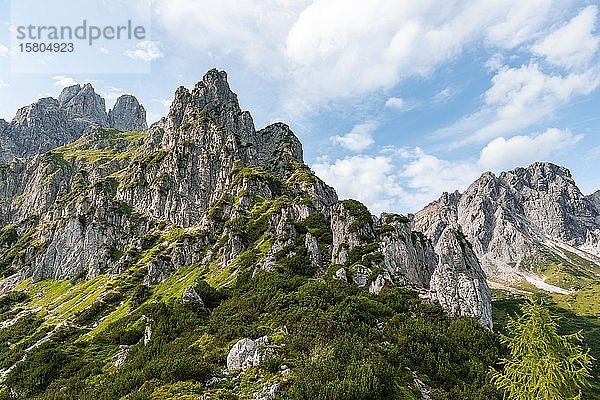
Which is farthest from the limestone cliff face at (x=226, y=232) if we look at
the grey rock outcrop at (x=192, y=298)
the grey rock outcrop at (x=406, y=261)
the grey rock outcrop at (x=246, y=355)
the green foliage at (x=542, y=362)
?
the green foliage at (x=542, y=362)

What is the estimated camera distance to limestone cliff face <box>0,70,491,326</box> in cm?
6769

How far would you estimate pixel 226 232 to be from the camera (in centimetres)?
12481

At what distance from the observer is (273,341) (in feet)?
126

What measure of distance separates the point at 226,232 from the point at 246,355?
9318 centimetres

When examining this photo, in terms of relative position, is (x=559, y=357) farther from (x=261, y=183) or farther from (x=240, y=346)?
(x=261, y=183)

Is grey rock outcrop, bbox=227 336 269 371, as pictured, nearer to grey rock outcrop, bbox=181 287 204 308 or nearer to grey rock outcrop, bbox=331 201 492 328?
grey rock outcrop, bbox=331 201 492 328

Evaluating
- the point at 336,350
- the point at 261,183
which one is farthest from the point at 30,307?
the point at 336,350

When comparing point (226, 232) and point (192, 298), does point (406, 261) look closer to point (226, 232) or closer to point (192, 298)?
point (192, 298)

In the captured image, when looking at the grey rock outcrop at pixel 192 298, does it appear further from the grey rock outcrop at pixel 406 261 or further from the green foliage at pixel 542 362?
the green foliage at pixel 542 362

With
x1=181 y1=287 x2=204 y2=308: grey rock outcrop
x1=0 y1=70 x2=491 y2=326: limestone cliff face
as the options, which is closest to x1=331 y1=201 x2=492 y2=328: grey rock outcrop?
x1=0 y1=70 x2=491 y2=326: limestone cliff face

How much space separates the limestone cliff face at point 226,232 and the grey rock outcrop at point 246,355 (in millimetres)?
26707

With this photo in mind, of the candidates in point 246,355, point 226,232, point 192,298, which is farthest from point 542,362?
point 226,232

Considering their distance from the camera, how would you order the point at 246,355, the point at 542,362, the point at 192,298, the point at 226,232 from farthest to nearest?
1. the point at 226,232
2. the point at 192,298
3. the point at 246,355
4. the point at 542,362

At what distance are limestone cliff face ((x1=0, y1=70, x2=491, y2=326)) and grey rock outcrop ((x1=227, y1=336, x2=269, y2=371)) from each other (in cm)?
2671
